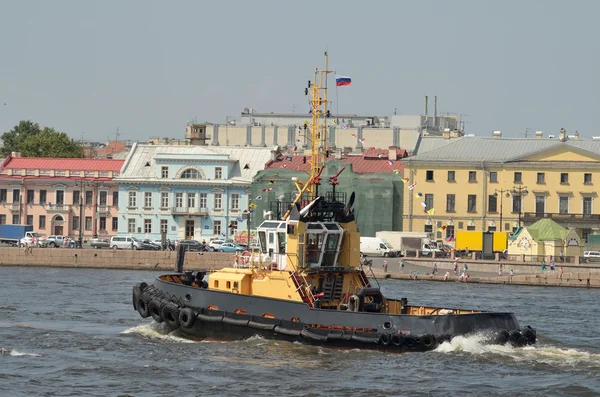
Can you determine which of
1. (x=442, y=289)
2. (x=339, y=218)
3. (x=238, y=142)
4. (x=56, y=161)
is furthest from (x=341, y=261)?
(x=238, y=142)

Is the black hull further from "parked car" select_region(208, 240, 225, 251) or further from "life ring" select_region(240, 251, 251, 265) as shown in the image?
"parked car" select_region(208, 240, 225, 251)

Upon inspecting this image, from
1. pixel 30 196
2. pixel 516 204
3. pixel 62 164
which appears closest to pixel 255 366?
pixel 516 204

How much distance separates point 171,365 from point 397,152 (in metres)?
59.1

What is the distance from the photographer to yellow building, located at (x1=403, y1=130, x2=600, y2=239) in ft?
266

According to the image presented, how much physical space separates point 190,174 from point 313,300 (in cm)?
5582

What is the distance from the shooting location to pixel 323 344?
1233 inches

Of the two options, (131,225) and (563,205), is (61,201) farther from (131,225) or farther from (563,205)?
(563,205)

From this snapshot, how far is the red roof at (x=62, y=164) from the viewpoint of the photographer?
91.1m

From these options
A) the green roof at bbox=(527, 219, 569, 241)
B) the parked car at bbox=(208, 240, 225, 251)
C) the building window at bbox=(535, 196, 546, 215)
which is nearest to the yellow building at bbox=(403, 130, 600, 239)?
the building window at bbox=(535, 196, 546, 215)

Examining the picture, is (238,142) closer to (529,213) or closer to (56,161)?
(56,161)

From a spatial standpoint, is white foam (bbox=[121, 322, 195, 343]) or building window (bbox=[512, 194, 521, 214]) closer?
white foam (bbox=[121, 322, 195, 343])

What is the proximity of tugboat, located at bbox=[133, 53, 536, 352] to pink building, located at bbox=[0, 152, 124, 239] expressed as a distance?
5490 cm

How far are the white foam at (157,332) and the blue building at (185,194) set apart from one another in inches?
1977

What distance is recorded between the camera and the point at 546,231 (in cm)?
7131
